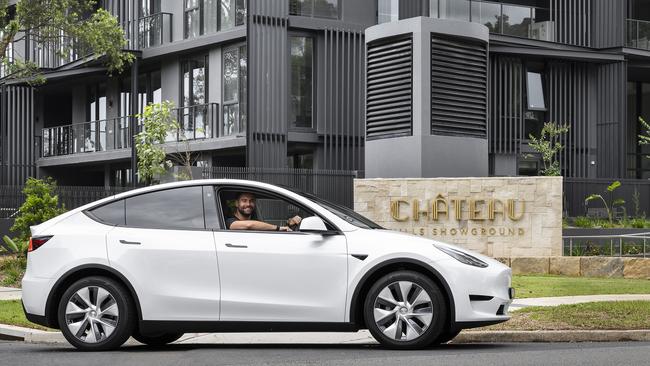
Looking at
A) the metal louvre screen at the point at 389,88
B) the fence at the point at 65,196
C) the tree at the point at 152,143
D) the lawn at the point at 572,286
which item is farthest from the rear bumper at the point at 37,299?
the fence at the point at 65,196

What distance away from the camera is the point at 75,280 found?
387 inches

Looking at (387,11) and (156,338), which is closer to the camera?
(156,338)

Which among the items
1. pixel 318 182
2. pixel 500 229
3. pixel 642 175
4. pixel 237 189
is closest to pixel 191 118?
pixel 318 182

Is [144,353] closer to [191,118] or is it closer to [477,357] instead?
[477,357]

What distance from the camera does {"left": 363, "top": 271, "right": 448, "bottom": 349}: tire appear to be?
9.28 meters

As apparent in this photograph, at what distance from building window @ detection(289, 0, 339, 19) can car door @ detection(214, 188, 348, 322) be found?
19389mm

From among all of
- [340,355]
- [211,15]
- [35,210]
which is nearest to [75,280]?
[340,355]

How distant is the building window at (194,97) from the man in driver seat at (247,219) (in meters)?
19.7

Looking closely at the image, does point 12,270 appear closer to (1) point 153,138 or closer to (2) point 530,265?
(1) point 153,138

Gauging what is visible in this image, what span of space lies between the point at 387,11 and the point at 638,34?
9288mm

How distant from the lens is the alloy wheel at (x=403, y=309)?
30.5ft

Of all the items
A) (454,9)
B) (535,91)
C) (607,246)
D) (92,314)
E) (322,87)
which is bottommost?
(607,246)

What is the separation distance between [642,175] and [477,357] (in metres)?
30.8

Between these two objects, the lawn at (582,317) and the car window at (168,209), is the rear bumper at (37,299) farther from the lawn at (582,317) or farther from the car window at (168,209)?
the lawn at (582,317)
